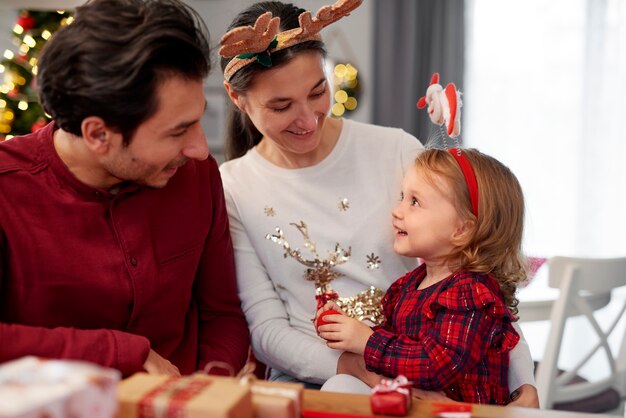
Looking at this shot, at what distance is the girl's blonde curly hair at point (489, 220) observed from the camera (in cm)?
169

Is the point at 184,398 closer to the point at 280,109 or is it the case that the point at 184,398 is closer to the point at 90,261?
the point at 90,261

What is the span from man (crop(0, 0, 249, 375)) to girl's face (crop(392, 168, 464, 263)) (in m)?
0.50

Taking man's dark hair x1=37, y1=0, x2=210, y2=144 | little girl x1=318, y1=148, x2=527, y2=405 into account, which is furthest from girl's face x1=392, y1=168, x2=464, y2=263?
man's dark hair x1=37, y1=0, x2=210, y2=144

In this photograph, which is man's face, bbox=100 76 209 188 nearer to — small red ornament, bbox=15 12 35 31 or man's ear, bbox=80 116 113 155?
man's ear, bbox=80 116 113 155

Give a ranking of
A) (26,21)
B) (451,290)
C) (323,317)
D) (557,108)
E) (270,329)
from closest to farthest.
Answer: (451,290)
(323,317)
(270,329)
(26,21)
(557,108)

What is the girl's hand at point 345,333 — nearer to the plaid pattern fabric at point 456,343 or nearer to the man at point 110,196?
the plaid pattern fabric at point 456,343

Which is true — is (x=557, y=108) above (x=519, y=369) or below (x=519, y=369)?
above

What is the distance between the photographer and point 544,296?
275 centimetres

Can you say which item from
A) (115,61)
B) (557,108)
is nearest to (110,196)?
(115,61)

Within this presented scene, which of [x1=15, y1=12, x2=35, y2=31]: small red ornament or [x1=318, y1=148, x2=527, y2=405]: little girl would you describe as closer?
[x1=318, y1=148, x2=527, y2=405]: little girl

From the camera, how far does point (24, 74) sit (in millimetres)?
4551

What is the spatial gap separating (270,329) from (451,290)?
49 centimetres

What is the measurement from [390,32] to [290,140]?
382cm

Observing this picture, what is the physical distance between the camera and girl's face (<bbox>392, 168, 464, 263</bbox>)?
1724mm
